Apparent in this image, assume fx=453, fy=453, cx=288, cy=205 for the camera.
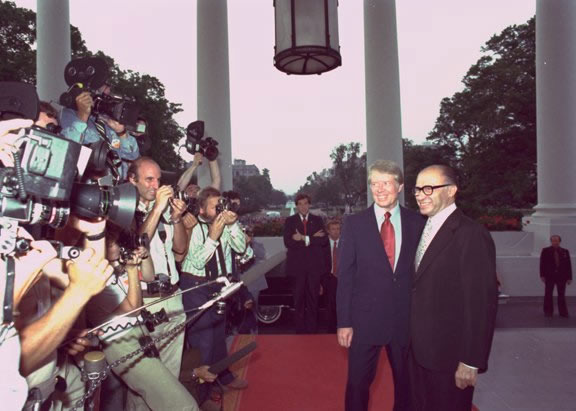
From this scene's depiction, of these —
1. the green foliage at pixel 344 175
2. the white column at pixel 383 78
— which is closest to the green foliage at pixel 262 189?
the green foliage at pixel 344 175

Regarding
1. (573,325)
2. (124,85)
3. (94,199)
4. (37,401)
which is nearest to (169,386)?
(37,401)

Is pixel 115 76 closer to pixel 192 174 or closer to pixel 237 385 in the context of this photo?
pixel 192 174

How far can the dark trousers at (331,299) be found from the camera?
776 cm

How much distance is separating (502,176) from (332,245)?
75.1ft

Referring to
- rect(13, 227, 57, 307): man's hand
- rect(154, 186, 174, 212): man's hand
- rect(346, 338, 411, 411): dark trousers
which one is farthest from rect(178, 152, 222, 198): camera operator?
rect(13, 227, 57, 307): man's hand

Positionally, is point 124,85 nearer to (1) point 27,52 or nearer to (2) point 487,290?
(1) point 27,52

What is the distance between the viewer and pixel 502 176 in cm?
2755

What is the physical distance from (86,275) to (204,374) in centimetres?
232

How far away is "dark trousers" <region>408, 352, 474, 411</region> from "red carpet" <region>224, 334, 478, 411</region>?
1165 mm

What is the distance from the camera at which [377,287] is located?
3.56 m

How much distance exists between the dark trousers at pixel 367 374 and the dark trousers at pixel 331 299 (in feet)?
13.3

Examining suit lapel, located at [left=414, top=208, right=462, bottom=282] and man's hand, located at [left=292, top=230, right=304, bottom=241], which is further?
man's hand, located at [left=292, top=230, right=304, bottom=241]

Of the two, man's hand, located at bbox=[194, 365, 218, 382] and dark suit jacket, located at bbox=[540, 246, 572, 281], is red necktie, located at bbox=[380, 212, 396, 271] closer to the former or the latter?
man's hand, located at bbox=[194, 365, 218, 382]

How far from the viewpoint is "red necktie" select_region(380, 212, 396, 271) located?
3627 millimetres
